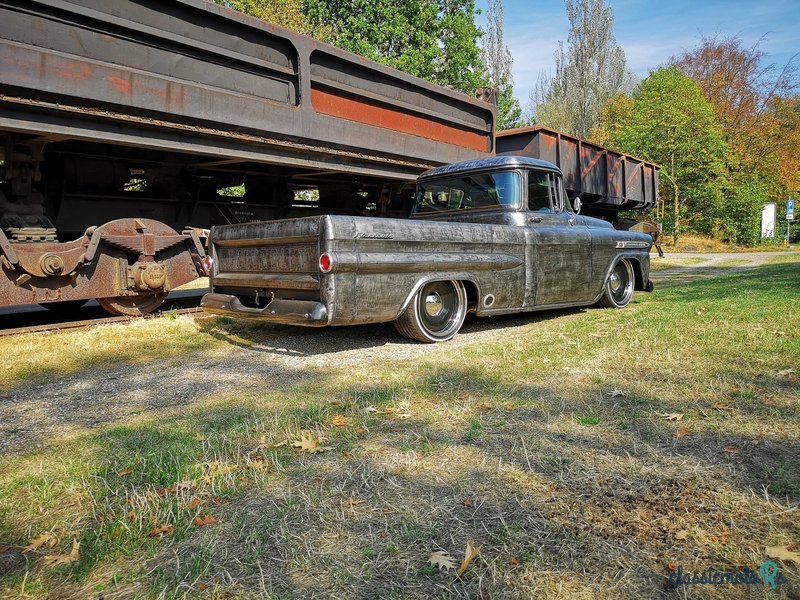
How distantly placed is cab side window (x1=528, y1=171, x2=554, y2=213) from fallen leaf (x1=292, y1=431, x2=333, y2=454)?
4.00 metres

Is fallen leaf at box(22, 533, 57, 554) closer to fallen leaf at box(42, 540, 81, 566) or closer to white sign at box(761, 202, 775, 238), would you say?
fallen leaf at box(42, 540, 81, 566)

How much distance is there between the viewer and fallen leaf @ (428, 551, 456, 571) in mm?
1749

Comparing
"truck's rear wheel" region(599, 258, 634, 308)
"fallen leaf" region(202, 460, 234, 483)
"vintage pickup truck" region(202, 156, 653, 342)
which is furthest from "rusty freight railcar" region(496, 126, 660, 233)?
"fallen leaf" region(202, 460, 234, 483)

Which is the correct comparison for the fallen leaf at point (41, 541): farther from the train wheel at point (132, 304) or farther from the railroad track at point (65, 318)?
the train wheel at point (132, 304)

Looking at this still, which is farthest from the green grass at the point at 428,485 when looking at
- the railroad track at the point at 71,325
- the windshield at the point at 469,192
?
the windshield at the point at 469,192

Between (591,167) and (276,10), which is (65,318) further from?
(276,10)

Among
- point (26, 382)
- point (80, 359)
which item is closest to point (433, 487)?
point (26, 382)

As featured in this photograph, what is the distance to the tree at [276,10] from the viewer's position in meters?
25.5

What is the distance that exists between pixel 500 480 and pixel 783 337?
335 centimetres

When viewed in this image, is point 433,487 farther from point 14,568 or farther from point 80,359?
point 80,359

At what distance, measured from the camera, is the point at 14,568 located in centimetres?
180

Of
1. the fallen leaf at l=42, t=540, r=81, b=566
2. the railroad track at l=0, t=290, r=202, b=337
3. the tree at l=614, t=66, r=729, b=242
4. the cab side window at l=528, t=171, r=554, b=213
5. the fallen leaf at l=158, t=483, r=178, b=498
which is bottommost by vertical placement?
the fallen leaf at l=42, t=540, r=81, b=566

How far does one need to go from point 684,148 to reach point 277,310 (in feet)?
80.7

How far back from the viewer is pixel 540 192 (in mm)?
6172
